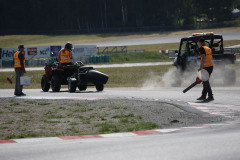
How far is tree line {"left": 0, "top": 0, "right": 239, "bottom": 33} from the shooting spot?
318 ft

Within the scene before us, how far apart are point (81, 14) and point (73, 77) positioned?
8927 cm

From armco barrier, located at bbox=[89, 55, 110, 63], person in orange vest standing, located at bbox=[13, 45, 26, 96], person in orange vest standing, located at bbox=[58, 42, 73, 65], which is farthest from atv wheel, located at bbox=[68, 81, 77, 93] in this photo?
armco barrier, located at bbox=[89, 55, 110, 63]

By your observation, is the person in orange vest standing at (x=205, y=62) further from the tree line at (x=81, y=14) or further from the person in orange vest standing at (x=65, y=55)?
the tree line at (x=81, y=14)

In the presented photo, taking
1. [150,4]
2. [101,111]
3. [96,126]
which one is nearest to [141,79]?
[101,111]

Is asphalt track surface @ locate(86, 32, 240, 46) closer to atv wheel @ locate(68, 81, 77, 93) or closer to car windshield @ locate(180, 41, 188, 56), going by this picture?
car windshield @ locate(180, 41, 188, 56)

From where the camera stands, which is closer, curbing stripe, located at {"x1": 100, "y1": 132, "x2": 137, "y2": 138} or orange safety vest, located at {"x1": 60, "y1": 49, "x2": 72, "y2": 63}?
curbing stripe, located at {"x1": 100, "y1": 132, "x2": 137, "y2": 138}

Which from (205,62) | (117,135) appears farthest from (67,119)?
(205,62)

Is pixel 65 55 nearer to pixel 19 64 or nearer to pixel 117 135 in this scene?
pixel 19 64

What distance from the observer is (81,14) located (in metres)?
106

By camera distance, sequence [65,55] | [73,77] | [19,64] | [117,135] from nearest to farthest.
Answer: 1. [117,135]
2. [19,64]
3. [73,77]
4. [65,55]

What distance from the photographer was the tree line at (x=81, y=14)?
318 feet

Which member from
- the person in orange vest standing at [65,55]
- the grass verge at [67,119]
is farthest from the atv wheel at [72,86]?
the grass verge at [67,119]

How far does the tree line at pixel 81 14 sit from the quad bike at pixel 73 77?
76710mm

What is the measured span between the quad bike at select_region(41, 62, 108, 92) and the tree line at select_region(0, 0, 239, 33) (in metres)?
76.7
